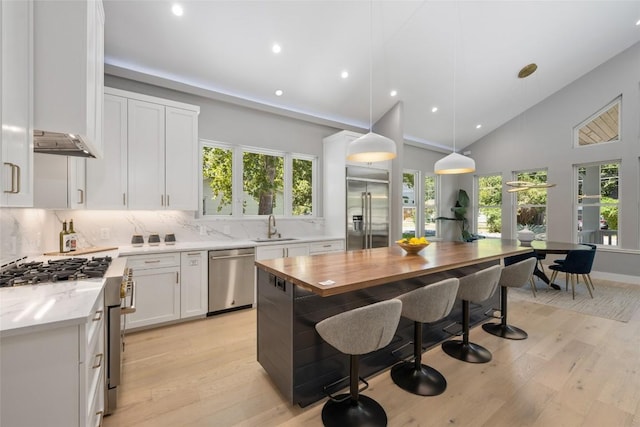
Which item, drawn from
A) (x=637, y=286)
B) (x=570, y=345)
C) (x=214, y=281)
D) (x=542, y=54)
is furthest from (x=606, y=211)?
(x=214, y=281)

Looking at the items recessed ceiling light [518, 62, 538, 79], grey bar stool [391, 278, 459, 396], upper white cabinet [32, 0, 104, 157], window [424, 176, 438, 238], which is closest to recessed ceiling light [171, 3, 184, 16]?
upper white cabinet [32, 0, 104, 157]

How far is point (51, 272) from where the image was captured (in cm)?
184

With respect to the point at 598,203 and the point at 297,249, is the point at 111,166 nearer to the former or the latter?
the point at 297,249

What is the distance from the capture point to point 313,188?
207 inches

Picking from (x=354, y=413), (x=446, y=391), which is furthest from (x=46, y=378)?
(x=446, y=391)

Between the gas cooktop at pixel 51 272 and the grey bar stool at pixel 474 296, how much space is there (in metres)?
2.84

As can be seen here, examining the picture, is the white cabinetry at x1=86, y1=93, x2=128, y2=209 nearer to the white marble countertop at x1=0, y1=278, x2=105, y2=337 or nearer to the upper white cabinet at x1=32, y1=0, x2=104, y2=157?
the upper white cabinet at x1=32, y1=0, x2=104, y2=157

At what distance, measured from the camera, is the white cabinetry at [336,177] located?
4.77m

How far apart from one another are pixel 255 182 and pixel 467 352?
12.1ft

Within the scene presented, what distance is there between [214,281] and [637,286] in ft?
23.6

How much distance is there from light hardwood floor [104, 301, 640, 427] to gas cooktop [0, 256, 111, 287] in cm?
96

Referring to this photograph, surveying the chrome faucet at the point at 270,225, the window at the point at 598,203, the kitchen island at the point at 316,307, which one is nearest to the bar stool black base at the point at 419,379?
the kitchen island at the point at 316,307

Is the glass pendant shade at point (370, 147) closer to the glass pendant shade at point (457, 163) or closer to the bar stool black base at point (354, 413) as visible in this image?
the glass pendant shade at point (457, 163)

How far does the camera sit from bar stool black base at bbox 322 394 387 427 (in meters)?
1.76
